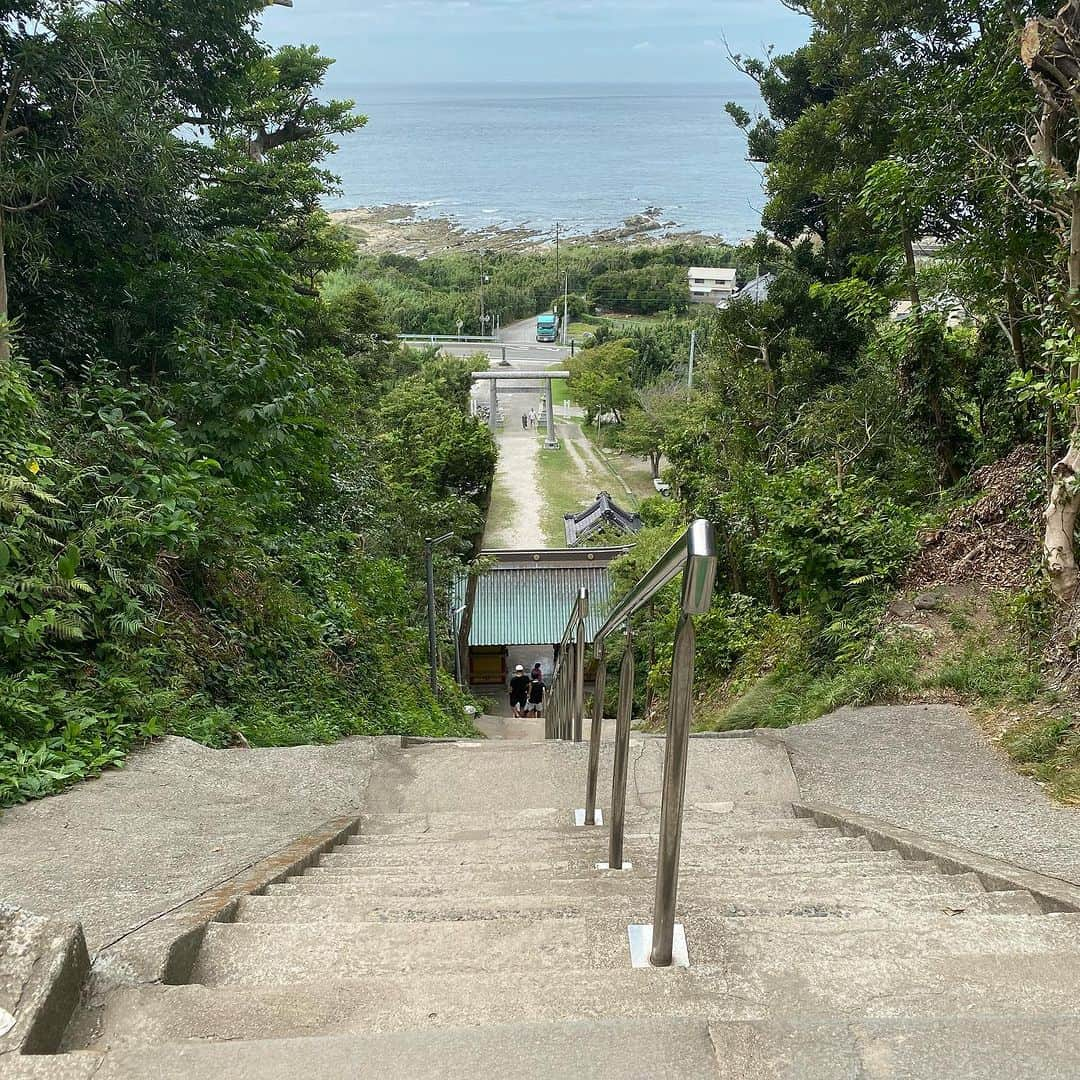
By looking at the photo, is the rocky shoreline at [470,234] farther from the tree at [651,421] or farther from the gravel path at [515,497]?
the tree at [651,421]

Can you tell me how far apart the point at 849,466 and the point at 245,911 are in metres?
7.82

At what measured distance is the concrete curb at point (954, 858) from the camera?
2.07 meters

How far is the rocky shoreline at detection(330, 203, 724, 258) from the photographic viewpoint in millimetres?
82500

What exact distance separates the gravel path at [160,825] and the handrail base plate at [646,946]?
984 mm

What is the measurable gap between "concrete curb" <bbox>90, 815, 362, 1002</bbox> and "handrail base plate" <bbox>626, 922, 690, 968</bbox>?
83 centimetres

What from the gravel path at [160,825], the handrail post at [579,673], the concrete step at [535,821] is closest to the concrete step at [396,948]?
the gravel path at [160,825]

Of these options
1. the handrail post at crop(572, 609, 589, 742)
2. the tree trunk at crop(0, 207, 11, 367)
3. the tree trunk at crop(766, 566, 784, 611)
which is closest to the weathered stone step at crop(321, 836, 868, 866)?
the handrail post at crop(572, 609, 589, 742)

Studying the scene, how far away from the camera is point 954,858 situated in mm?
2467

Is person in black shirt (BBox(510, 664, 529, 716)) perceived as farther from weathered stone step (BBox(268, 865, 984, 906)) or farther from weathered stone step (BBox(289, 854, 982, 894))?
weathered stone step (BBox(268, 865, 984, 906))

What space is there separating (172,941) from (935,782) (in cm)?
313

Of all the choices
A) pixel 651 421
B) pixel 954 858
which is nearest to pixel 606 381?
pixel 651 421

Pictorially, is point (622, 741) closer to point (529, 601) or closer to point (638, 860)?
point (638, 860)

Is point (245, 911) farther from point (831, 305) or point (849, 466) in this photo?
point (831, 305)

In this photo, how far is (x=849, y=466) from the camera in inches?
348
